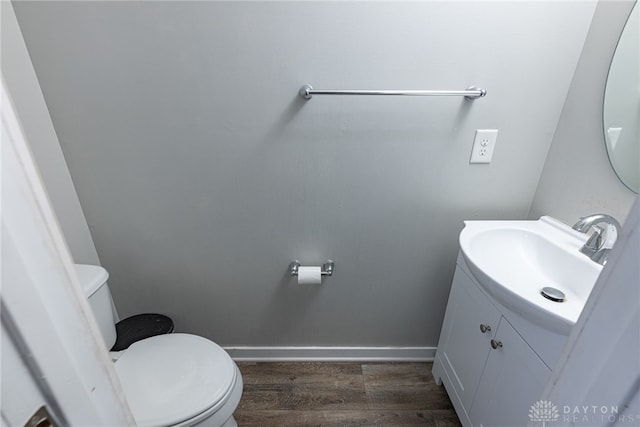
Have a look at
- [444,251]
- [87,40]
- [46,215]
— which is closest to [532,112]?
[444,251]

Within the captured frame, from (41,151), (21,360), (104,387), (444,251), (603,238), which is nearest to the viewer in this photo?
(21,360)

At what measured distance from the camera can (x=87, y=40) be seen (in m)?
1.04

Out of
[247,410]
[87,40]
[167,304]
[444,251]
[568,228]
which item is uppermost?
[87,40]

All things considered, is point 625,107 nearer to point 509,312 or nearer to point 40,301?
point 509,312

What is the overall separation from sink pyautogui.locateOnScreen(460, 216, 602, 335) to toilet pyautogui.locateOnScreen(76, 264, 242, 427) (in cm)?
93

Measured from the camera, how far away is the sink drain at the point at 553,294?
956mm

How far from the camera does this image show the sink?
2.71ft

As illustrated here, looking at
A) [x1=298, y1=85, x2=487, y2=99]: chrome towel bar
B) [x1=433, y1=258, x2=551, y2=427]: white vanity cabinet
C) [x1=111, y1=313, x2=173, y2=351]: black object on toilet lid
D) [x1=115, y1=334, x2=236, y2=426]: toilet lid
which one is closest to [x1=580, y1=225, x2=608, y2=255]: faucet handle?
[x1=433, y1=258, x2=551, y2=427]: white vanity cabinet

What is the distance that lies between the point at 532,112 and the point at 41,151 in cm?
182

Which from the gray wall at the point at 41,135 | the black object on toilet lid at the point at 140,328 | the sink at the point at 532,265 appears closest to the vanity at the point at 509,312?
the sink at the point at 532,265

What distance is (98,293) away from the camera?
1.11 meters

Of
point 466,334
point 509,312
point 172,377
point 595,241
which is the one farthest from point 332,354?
point 595,241

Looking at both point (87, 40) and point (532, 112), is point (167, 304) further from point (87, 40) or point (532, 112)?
point (532, 112)

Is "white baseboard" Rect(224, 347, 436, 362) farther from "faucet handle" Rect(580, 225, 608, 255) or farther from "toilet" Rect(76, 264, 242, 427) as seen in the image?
"faucet handle" Rect(580, 225, 608, 255)
